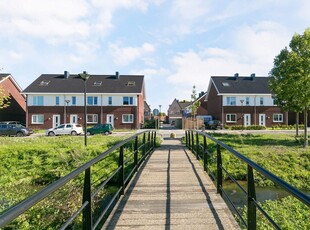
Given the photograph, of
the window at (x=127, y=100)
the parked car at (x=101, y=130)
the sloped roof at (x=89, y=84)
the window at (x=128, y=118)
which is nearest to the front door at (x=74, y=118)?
the sloped roof at (x=89, y=84)

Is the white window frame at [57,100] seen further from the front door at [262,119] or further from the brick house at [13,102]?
the front door at [262,119]

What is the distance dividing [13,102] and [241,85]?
34531mm

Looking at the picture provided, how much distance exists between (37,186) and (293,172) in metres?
10.9

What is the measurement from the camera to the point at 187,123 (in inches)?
1491

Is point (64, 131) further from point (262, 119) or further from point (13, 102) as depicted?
point (262, 119)

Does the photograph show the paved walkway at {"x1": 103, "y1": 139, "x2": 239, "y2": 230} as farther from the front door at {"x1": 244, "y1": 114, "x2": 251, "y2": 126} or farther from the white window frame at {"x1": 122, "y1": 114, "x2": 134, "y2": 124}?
the front door at {"x1": 244, "y1": 114, "x2": 251, "y2": 126}

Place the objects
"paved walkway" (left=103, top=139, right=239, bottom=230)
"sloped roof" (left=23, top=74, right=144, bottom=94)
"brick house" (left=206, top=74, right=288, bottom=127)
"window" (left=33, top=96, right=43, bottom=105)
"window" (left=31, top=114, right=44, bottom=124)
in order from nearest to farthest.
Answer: "paved walkway" (left=103, top=139, right=239, bottom=230) → "window" (left=31, top=114, right=44, bottom=124) → "window" (left=33, top=96, right=43, bottom=105) → "sloped roof" (left=23, top=74, right=144, bottom=94) → "brick house" (left=206, top=74, right=288, bottom=127)

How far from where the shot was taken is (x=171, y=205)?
15.4ft

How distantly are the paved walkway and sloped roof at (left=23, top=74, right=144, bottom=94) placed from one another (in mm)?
34719

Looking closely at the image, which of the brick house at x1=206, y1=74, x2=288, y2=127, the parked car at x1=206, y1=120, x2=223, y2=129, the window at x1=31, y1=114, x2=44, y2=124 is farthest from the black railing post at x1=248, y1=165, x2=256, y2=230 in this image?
the window at x1=31, y1=114, x2=44, y2=124

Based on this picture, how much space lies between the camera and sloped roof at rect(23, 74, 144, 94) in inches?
1609

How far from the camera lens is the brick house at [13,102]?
39688mm

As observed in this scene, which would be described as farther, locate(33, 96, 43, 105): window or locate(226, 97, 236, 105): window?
locate(226, 97, 236, 105): window

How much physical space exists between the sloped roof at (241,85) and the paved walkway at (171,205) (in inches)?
1497
